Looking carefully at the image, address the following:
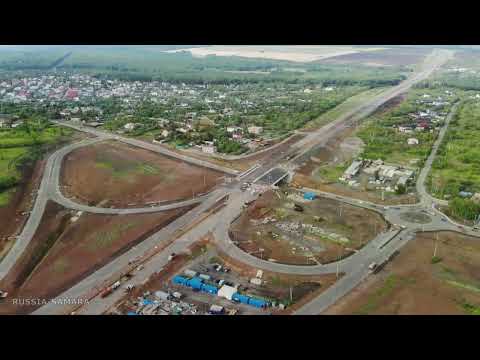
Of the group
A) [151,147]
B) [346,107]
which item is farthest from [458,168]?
[151,147]

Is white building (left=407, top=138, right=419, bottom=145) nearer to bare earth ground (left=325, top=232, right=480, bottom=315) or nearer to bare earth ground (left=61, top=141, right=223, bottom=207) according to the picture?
bare earth ground (left=325, top=232, right=480, bottom=315)

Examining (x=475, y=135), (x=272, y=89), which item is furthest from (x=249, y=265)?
(x=272, y=89)

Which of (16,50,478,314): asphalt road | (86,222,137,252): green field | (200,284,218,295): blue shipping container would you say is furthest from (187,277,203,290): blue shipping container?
(86,222,137,252): green field

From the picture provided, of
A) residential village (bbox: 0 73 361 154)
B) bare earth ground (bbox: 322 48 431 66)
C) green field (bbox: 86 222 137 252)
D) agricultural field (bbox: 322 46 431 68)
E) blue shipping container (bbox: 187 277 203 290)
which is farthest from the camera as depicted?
bare earth ground (bbox: 322 48 431 66)

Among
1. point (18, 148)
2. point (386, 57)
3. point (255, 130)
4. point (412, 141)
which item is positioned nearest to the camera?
point (18, 148)

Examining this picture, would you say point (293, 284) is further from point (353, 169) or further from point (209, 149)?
Answer: point (209, 149)
